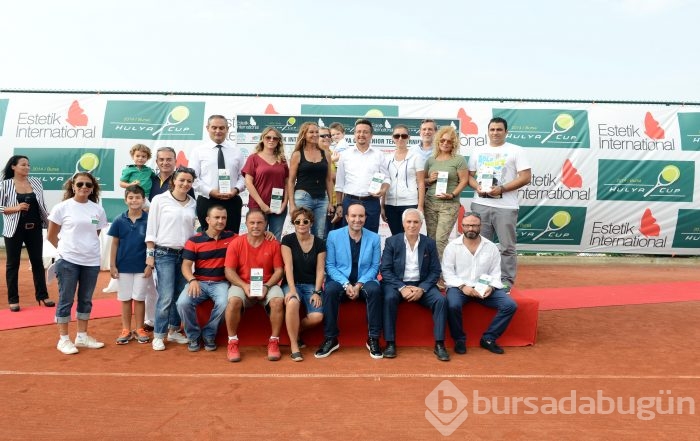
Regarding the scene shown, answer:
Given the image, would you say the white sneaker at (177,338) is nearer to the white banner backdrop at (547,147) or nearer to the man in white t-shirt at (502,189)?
the man in white t-shirt at (502,189)

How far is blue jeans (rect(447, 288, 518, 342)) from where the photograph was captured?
4.28 metres

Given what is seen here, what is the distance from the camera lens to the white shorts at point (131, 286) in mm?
4340

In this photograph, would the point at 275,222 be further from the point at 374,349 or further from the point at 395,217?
the point at 374,349

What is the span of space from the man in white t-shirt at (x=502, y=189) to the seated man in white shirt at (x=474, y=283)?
0.51 meters

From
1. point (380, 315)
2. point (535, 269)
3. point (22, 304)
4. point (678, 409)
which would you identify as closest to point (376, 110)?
point (535, 269)

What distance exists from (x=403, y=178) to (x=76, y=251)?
3092 mm

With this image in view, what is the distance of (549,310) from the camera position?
5.80 metres

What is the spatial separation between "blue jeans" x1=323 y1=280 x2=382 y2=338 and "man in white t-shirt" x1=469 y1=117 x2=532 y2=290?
4.72ft

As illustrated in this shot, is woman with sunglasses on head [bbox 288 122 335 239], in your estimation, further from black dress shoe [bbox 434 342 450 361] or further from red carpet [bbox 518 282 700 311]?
red carpet [bbox 518 282 700 311]

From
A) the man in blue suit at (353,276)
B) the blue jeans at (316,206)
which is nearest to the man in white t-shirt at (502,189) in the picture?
the man in blue suit at (353,276)

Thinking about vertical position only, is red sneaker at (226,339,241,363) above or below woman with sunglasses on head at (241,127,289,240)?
below

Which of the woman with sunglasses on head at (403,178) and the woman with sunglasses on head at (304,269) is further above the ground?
the woman with sunglasses on head at (403,178)

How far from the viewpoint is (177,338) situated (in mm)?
4434

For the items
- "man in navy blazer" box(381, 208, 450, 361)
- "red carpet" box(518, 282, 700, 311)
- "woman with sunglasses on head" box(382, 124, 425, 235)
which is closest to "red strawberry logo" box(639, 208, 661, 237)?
"red carpet" box(518, 282, 700, 311)
